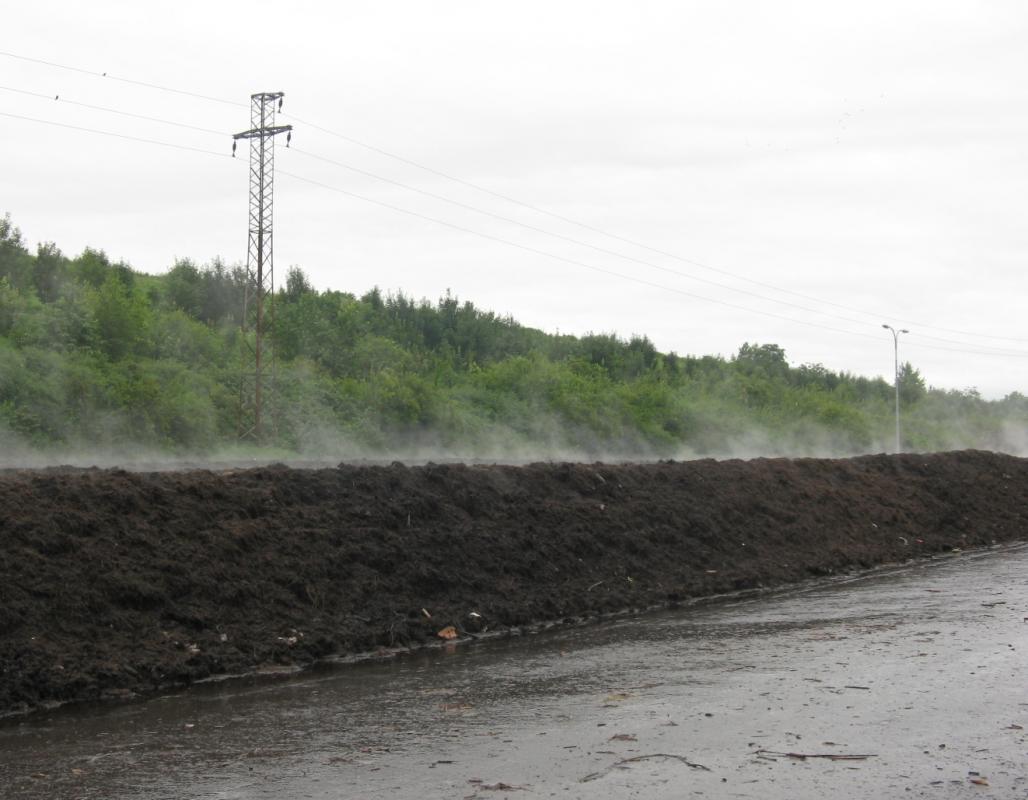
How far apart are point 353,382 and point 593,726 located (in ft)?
120

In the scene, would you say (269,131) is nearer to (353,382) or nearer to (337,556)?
(353,382)

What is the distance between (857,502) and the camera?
26703 mm

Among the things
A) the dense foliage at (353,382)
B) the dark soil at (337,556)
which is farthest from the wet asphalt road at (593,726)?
the dense foliage at (353,382)

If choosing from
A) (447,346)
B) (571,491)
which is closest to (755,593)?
(571,491)

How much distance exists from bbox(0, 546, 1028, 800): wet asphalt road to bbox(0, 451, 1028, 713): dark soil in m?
0.81

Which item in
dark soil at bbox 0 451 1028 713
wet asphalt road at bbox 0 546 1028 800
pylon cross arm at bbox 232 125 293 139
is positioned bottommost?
wet asphalt road at bbox 0 546 1028 800

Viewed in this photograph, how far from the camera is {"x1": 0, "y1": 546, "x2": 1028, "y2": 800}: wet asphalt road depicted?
7586mm

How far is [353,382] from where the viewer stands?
1768 inches

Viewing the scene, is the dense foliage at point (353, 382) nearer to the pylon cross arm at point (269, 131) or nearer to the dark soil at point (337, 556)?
the pylon cross arm at point (269, 131)

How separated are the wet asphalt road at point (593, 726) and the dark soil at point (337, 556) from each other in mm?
810

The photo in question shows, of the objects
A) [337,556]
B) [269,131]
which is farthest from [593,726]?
[269,131]

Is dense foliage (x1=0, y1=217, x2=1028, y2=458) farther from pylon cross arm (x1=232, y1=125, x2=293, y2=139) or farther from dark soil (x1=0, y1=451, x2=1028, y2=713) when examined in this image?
dark soil (x1=0, y1=451, x2=1028, y2=713)

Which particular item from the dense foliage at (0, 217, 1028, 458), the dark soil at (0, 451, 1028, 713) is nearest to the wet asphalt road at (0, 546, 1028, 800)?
the dark soil at (0, 451, 1028, 713)

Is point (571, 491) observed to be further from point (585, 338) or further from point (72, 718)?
point (585, 338)
